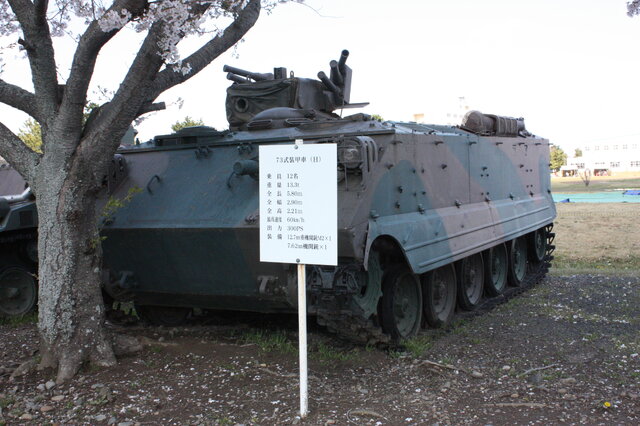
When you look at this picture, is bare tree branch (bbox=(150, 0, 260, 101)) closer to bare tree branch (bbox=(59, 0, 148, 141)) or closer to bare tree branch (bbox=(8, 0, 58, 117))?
bare tree branch (bbox=(59, 0, 148, 141))

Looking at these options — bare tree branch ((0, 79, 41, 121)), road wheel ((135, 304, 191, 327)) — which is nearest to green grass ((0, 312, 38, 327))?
road wheel ((135, 304, 191, 327))

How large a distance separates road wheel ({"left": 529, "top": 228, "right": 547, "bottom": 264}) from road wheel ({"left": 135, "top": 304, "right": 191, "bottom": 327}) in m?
6.77

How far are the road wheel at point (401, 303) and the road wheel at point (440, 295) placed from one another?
29cm

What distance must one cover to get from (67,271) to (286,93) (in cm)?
410

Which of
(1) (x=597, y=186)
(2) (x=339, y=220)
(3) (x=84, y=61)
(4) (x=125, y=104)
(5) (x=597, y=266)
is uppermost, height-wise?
(3) (x=84, y=61)

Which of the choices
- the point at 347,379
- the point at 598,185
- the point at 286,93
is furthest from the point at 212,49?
the point at 598,185

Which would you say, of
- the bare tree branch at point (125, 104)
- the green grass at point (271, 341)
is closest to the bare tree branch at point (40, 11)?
the bare tree branch at point (125, 104)

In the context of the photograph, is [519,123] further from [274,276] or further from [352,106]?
[274,276]

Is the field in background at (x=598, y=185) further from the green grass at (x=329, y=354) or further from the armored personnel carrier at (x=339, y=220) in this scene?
the green grass at (x=329, y=354)

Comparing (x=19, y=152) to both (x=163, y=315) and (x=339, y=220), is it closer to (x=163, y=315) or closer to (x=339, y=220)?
(x=339, y=220)

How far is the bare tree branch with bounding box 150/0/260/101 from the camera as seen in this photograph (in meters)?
6.27

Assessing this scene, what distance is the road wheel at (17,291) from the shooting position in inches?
368

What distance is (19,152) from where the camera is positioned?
6.11 metres

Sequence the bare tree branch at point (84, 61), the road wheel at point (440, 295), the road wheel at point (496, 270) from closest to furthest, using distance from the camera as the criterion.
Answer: the bare tree branch at point (84, 61) → the road wheel at point (440, 295) → the road wheel at point (496, 270)
